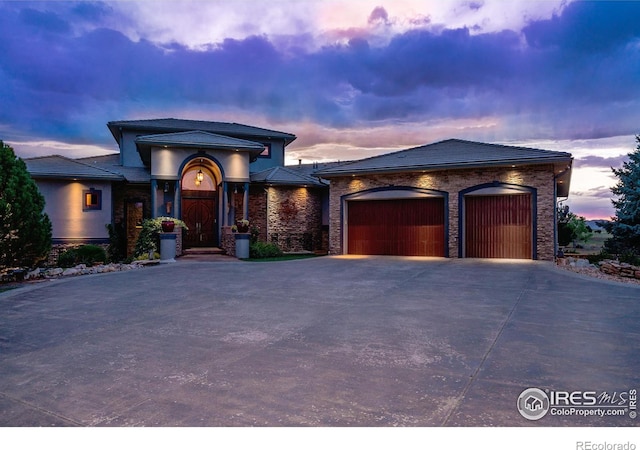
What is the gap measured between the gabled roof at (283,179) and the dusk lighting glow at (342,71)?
14.5 feet

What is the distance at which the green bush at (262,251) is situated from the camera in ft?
53.4

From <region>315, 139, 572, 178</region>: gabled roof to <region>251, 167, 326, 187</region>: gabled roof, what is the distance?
201 centimetres

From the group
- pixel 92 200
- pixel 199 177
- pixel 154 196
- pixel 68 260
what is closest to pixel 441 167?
pixel 199 177

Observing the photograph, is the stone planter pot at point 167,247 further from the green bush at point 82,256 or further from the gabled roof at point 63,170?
the gabled roof at point 63,170

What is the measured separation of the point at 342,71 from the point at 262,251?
9224 millimetres

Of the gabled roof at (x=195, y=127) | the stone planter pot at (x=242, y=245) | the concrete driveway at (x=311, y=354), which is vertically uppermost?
the gabled roof at (x=195, y=127)

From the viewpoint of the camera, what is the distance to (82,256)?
14531 millimetres

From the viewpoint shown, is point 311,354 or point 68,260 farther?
point 68,260

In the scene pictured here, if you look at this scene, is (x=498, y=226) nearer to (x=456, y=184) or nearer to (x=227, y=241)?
(x=456, y=184)

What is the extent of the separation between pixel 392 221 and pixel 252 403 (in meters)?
14.6

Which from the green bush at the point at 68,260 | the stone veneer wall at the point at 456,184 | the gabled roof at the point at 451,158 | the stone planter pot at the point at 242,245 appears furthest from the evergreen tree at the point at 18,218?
the stone veneer wall at the point at 456,184

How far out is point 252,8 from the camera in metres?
10.5

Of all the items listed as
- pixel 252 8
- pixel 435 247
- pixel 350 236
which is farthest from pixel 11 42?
pixel 435 247

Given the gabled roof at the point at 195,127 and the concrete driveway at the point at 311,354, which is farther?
the gabled roof at the point at 195,127
